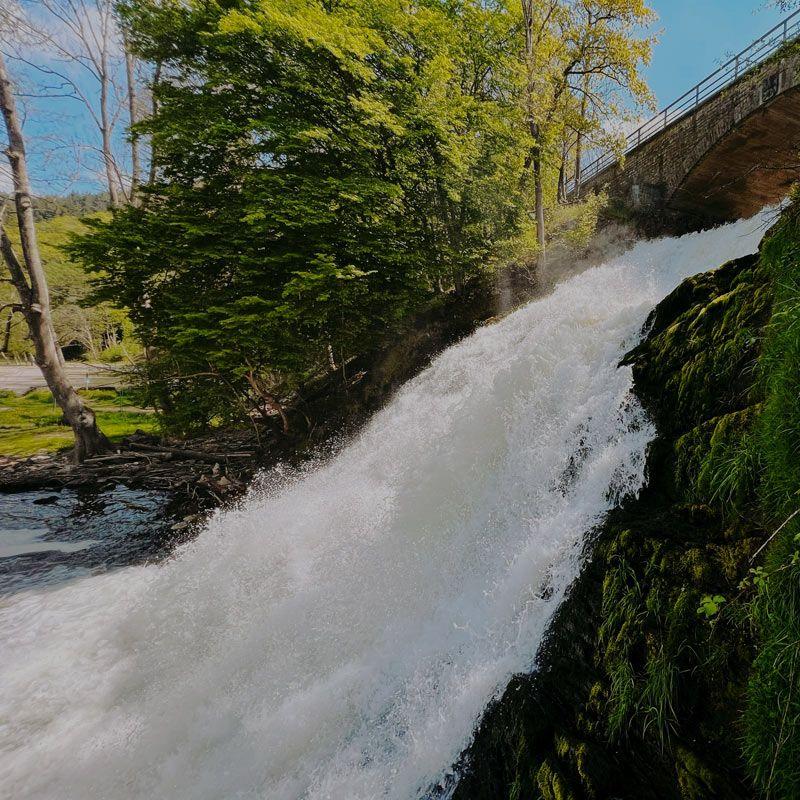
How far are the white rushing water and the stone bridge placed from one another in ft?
29.5

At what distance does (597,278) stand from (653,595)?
1102 centimetres

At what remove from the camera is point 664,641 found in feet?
7.05

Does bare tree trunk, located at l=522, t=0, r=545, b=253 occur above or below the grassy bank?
above

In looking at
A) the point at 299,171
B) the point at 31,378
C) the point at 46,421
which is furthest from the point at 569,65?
the point at 31,378

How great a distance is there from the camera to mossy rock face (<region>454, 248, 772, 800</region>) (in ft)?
6.34

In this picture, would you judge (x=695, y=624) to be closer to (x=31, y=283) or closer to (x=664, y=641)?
(x=664, y=641)

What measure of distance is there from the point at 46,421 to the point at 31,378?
12073 mm

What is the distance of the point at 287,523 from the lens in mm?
6605

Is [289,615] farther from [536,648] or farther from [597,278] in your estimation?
[597,278]

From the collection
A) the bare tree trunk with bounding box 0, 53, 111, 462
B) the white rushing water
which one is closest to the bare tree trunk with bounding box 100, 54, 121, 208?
the bare tree trunk with bounding box 0, 53, 111, 462

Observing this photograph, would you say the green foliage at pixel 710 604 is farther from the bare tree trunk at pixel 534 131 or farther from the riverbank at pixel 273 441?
the bare tree trunk at pixel 534 131

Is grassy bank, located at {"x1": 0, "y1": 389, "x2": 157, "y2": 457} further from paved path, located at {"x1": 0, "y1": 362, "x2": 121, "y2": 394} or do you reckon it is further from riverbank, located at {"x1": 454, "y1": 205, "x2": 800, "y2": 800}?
riverbank, located at {"x1": 454, "y1": 205, "x2": 800, "y2": 800}

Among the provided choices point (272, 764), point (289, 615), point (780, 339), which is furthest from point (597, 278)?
point (272, 764)

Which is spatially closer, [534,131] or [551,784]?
[551,784]
